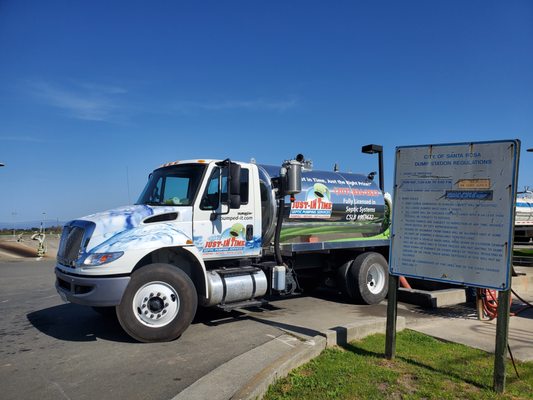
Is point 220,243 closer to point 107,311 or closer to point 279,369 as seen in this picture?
point 107,311

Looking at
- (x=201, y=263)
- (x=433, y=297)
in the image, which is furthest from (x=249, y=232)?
(x=433, y=297)

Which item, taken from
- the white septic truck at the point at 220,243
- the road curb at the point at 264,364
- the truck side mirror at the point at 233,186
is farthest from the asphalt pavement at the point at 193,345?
the truck side mirror at the point at 233,186

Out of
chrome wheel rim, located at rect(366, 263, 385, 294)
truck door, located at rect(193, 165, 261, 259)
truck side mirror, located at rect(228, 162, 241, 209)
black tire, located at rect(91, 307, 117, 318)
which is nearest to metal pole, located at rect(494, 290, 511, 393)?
truck side mirror, located at rect(228, 162, 241, 209)

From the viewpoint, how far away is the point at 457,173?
471 cm

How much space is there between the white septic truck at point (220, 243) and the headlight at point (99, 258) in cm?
1

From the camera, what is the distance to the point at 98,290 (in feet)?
18.5

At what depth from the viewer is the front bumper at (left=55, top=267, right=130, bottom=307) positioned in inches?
222

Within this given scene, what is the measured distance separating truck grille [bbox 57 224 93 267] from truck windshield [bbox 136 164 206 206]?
129cm

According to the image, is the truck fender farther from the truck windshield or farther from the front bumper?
the front bumper

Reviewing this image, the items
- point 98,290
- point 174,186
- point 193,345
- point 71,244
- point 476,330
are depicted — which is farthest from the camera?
point 174,186

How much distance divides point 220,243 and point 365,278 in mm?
3526

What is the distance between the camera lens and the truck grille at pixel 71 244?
6.00 meters

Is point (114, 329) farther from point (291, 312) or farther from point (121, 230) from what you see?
point (291, 312)

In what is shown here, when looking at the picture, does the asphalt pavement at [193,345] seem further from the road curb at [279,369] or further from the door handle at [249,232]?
the door handle at [249,232]
